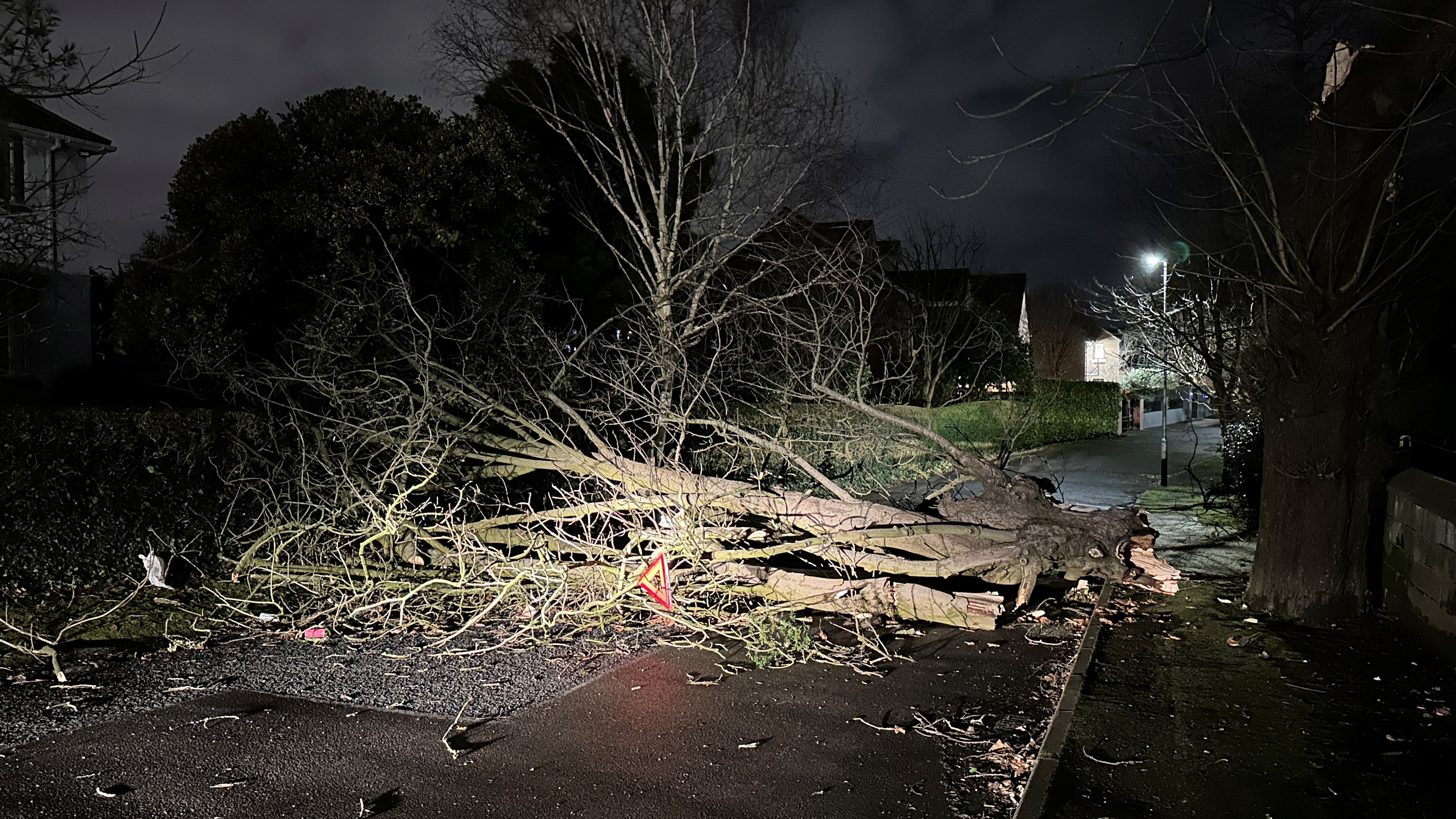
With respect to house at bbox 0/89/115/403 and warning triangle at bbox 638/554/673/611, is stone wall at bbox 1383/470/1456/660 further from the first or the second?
house at bbox 0/89/115/403

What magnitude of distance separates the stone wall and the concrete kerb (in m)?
2.08

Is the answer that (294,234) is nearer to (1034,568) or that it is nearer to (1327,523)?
(1034,568)

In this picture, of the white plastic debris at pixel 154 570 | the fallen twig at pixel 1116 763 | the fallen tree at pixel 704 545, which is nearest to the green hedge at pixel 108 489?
the white plastic debris at pixel 154 570

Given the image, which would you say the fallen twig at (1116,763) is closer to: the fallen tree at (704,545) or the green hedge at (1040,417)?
the fallen tree at (704,545)

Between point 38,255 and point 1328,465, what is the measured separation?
411 inches

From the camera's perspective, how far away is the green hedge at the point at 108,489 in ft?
25.2

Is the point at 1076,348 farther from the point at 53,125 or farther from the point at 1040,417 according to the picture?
the point at 53,125

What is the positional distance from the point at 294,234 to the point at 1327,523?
1045 cm

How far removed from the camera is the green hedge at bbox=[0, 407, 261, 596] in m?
7.68

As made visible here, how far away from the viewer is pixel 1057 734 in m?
4.95

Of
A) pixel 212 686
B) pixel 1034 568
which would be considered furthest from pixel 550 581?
pixel 1034 568

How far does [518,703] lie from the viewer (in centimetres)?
562

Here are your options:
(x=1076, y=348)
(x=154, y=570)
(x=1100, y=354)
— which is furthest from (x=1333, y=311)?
(x=1100, y=354)

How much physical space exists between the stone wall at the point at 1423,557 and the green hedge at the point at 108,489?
9.45 m
